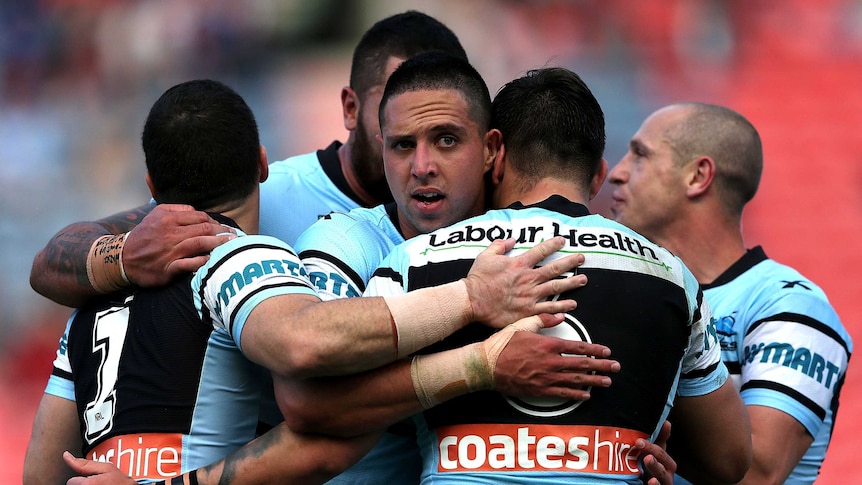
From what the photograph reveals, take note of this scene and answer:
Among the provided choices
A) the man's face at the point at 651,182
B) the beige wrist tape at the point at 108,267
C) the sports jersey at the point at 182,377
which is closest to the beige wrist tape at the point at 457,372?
the sports jersey at the point at 182,377

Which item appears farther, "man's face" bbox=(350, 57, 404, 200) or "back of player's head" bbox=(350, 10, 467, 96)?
"back of player's head" bbox=(350, 10, 467, 96)

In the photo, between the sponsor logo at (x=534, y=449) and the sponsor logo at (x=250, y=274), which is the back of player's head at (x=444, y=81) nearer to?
the sponsor logo at (x=250, y=274)

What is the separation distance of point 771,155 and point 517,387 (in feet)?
22.3

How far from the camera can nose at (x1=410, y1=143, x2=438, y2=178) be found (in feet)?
11.5

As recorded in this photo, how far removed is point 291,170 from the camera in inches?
200

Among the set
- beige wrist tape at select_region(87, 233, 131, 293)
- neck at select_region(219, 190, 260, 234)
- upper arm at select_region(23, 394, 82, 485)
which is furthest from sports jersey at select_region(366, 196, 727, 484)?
upper arm at select_region(23, 394, 82, 485)

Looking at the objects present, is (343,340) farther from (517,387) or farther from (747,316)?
(747,316)

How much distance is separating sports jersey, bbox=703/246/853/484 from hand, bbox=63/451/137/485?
98.8 inches

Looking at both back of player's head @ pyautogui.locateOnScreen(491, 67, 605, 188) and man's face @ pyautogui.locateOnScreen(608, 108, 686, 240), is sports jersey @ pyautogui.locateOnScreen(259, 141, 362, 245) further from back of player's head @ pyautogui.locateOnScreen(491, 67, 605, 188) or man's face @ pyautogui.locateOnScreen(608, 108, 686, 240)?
back of player's head @ pyautogui.locateOnScreen(491, 67, 605, 188)

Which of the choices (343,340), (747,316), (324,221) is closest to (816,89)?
(747,316)

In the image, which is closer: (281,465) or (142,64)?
(281,465)

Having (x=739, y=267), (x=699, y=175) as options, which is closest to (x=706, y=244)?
(x=739, y=267)

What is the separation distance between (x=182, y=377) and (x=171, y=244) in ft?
1.29

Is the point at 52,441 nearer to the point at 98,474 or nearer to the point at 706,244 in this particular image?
the point at 98,474
